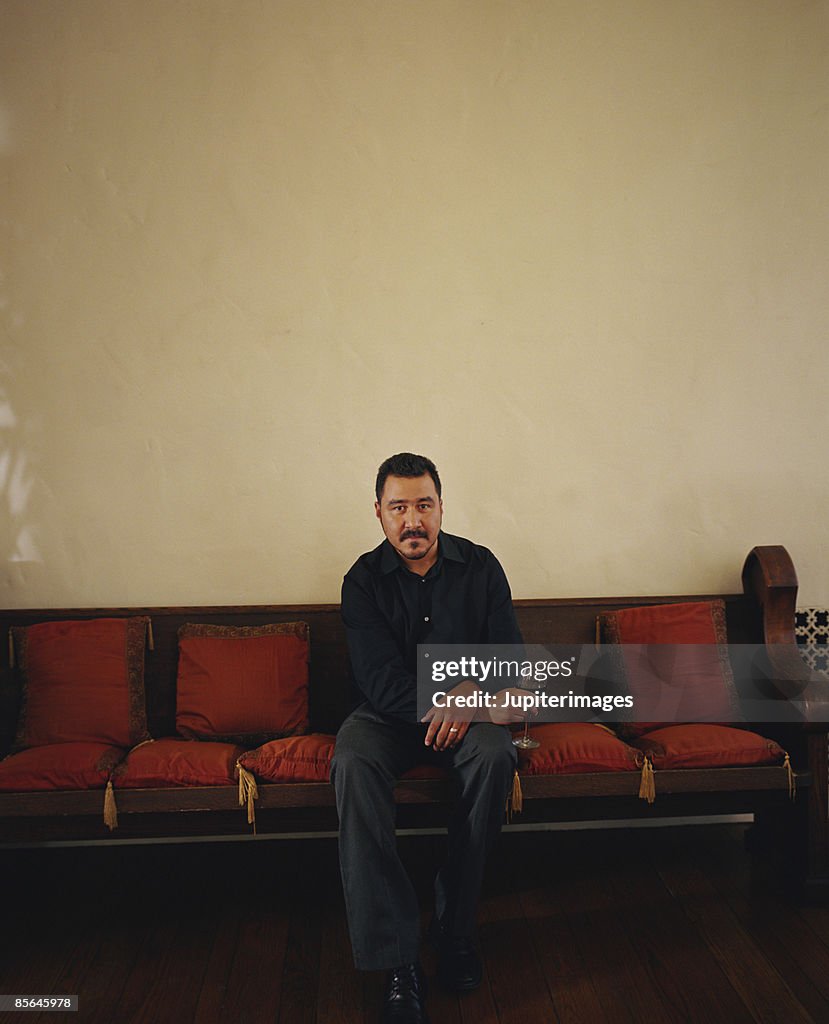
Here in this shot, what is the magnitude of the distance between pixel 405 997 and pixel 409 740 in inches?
26.8

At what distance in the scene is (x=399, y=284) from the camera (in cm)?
325

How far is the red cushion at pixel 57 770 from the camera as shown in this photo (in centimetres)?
256

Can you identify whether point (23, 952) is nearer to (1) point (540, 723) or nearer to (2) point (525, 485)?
(1) point (540, 723)

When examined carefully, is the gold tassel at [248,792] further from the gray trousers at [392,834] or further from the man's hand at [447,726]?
the man's hand at [447,726]

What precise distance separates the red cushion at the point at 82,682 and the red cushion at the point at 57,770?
178 mm

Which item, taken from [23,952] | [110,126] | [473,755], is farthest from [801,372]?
[23,952]

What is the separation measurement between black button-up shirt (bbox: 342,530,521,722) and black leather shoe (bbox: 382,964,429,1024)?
0.77 metres

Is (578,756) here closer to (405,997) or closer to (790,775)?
(790,775)

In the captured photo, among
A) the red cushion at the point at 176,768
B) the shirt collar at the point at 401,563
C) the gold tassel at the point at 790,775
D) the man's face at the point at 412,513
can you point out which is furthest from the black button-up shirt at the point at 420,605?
the gold tassel at the point at 790,775

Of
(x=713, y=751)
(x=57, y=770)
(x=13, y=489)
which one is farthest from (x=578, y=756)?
(x=13, y=489)

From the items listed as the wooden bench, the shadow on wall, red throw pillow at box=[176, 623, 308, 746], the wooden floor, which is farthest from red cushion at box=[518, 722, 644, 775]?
the shadow on wall

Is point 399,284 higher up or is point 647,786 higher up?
point 399,284

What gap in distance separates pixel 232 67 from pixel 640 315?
1709 mm

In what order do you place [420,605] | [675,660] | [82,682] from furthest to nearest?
[675,660]
[82,682]
[420,605]
